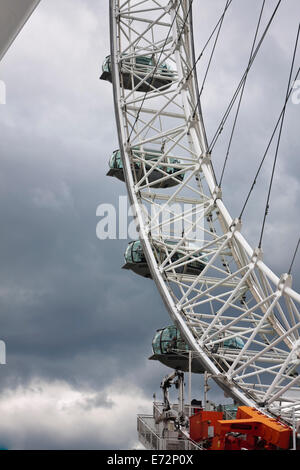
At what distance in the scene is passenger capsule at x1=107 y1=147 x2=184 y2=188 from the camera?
1363 inches

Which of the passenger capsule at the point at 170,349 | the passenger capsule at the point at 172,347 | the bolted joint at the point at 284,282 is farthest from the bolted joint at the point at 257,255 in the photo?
the passenger capsule at the point at 170,349

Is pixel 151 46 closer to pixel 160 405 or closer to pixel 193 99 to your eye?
pixel 193 99

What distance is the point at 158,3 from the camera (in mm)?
36438

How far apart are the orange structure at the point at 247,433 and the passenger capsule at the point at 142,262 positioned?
16769 millimetres

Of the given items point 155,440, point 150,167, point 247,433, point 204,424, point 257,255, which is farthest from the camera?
point 150,167

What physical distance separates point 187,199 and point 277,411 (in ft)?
46.6

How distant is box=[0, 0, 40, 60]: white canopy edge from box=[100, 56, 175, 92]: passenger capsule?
31.6m

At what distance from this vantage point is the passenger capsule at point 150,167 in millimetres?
34625

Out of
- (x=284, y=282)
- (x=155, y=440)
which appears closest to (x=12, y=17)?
(x=155, y=440)

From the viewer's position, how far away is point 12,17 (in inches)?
179

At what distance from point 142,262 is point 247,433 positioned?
1990 centimetres

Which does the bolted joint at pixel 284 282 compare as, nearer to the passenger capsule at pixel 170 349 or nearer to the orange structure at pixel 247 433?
the passenger capsule at pixel 170 349

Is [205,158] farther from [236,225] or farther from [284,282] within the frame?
[284,282]

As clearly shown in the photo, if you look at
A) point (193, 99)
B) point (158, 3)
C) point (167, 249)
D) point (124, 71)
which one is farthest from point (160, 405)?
point (158, 3)
